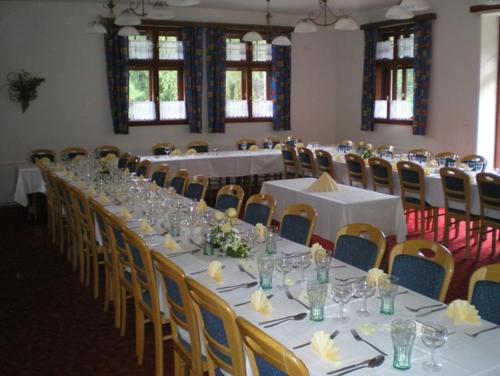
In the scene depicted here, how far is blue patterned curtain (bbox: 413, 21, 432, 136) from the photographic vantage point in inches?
404

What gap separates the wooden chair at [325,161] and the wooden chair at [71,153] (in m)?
4.13

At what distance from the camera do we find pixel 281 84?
39.8 ft

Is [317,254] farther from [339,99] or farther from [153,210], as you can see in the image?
[339,99]

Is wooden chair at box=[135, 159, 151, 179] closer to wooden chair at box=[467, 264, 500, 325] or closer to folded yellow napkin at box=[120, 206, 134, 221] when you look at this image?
folded yellow napkin at box=[120, 206, 134, 221]

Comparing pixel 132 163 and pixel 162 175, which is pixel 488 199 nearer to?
pixel 162 175

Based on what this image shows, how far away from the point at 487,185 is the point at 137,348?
160 inches

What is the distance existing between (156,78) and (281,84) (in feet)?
8.80

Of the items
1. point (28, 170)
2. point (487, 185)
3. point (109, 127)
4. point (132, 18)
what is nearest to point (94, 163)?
point (28, 170)

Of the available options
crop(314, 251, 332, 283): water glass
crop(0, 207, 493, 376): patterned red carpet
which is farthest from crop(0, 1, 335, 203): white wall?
crop(314, 251, 332, 283): water glass

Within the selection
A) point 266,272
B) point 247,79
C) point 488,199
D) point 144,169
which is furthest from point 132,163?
point 266,272

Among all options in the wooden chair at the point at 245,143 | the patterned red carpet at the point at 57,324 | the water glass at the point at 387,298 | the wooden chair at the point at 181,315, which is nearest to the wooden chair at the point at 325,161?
the wooden chair at the point at 245,143

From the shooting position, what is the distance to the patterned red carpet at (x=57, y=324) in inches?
165

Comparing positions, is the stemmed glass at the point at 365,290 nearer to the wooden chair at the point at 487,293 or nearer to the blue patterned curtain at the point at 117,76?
the wooden chair at the point at 487,293

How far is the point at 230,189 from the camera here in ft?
18.7
